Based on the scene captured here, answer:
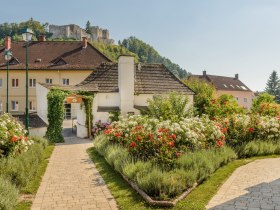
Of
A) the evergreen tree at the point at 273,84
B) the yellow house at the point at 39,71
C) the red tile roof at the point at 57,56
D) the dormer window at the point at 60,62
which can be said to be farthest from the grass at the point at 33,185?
the evergreen tree at the point at 273,84

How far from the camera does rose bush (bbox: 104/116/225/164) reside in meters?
10.6

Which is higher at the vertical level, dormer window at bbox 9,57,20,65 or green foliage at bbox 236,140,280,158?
dormer window at bbox 9,57,20,65

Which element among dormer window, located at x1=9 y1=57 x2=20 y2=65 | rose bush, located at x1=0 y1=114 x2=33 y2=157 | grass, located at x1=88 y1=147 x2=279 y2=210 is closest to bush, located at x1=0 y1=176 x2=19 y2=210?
grass, located at x1=88 y1=147 x2=279 y2=210

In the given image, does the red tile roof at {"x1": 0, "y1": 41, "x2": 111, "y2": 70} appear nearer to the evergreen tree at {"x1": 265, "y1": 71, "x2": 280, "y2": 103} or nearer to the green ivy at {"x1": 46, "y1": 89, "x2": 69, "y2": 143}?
the green ivy at {"x1": 46, "y1": 89, "x2": 69, "y2": 143}

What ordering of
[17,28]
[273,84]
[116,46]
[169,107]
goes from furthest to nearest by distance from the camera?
[17,28], [116,46], [273,84], [169,107]

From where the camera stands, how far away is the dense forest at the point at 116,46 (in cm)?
10782

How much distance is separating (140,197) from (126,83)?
54.0 feet

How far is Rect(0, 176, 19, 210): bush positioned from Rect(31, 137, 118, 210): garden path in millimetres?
605

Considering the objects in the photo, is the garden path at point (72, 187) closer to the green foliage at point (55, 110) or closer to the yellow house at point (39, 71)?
the green foliage at point (55, 110)

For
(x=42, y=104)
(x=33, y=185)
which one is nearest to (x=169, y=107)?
(x=42, y=104)

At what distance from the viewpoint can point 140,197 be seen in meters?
8.26

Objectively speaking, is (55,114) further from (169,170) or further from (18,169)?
(169,170)

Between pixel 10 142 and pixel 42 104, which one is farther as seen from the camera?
pixel 42 104

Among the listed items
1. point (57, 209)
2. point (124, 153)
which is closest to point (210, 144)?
point (124, 153)
